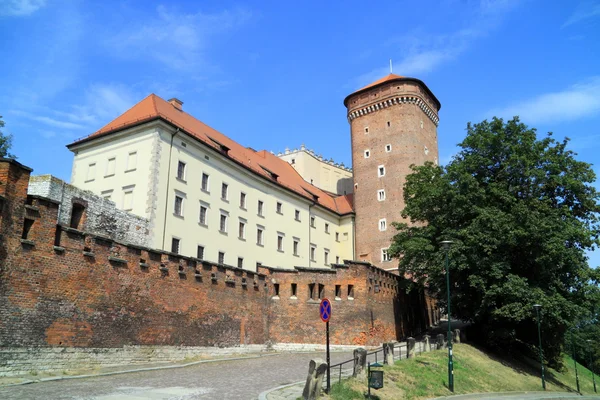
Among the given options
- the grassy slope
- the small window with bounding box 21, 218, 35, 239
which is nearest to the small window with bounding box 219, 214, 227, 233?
the grassy slope

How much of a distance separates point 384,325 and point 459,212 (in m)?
8.27

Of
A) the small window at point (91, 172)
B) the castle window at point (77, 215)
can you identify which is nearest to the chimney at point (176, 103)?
the small window at point (91, 172)

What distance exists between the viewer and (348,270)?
31.1 m

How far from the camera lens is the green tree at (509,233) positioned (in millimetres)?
27094

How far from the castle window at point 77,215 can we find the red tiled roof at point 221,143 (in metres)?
8.75

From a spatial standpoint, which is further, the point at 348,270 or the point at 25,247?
the point at 348,270

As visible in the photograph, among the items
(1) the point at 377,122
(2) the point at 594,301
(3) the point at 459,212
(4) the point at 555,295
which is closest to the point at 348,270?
(3) the point at 459,212

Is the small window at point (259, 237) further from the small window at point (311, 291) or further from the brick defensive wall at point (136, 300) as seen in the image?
the small window at point (311, 291)

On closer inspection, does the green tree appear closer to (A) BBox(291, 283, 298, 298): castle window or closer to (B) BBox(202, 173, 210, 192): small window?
(A) BBox(291, 283, 298, 298): castle window

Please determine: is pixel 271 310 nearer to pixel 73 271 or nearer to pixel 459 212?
pixel 459 212

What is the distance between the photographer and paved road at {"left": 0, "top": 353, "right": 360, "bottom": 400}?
13094 millimetres

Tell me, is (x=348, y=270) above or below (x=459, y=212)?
below

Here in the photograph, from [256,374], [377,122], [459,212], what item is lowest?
[256,374]

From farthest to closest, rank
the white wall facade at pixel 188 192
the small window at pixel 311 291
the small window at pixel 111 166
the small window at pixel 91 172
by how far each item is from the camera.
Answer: the small window at pixel 91 172
the small window at pixel 111 166
the white wall facade at pixel 188 192
the small window at pixel 311 291
